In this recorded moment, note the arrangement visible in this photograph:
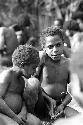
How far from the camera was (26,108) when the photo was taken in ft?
13.3

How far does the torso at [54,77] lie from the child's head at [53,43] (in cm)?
13

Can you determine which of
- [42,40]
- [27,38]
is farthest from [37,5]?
[42,40]

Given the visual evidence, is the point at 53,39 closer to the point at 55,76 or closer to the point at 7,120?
the point at 55,76

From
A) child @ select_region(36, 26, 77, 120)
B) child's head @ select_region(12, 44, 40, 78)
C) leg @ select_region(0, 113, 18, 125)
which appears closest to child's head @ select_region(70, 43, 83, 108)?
leg @ select_region(0, 113, 18, 125)

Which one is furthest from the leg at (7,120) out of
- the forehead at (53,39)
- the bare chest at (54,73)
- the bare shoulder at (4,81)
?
the forehead at (53,39)

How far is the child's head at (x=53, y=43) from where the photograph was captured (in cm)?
446

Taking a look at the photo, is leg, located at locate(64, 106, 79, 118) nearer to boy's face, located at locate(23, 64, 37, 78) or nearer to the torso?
the torso

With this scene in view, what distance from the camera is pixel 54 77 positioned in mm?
4609

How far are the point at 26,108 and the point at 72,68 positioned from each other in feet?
8.32

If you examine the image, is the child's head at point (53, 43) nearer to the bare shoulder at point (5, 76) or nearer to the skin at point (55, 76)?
the skin at point (55, 76)

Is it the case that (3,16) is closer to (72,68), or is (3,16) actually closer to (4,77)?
(4,77)

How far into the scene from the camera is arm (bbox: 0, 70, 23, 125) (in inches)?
142

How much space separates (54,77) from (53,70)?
10cm

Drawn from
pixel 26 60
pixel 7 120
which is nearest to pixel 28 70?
pixel 26 60
